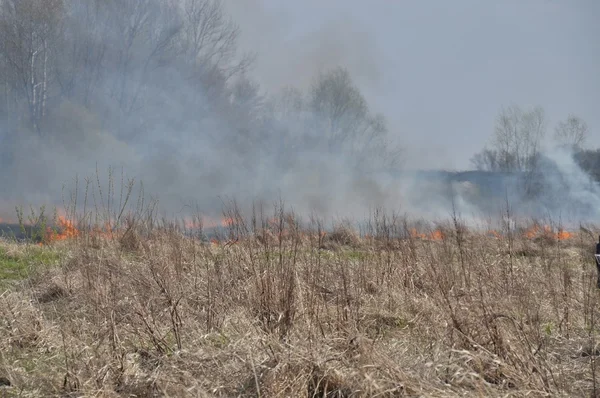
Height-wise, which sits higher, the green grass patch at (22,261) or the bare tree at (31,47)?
the bare tree at (31,47)

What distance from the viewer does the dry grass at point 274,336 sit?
3.27 metres

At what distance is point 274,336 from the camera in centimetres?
399

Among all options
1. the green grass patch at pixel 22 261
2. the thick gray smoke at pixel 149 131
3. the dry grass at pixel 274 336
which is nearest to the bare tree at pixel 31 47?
the thick gray smoke at pixel 149 131

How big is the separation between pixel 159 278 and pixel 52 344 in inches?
37.4

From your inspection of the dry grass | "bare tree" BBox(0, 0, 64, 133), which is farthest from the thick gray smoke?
the dry grass

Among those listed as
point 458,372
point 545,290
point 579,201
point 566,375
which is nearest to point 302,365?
point 458,372

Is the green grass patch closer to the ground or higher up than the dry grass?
higher up

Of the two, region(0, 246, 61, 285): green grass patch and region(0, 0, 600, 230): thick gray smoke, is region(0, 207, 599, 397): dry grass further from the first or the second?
region(0, 0, 600, 230): thick gray smoke

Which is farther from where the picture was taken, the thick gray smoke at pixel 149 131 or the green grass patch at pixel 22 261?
the thick gray smoke at pixel 149 131

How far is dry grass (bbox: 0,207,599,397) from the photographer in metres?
3.27

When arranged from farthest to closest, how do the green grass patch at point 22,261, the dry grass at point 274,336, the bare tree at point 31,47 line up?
the bare tree at point 31,47 < the green grass patch at point 22,261 < the dry grass at point 274,336

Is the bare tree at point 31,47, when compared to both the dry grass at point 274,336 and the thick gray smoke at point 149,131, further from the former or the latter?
the dry grass at point 274,336

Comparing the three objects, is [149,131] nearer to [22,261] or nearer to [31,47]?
[31,47]

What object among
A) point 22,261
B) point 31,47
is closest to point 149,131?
point 31,47
